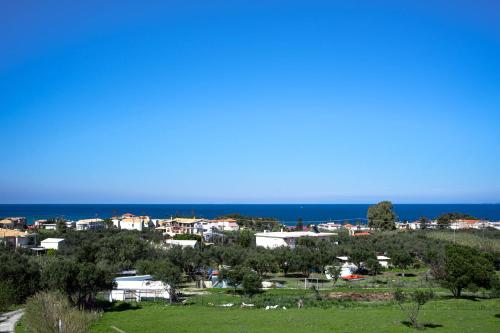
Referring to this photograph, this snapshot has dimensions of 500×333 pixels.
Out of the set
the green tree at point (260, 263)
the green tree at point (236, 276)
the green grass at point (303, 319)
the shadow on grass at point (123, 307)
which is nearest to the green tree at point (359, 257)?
the green tree at point (260, 263)

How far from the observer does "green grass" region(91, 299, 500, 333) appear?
2962 centimetres

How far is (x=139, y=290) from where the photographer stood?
152 ft

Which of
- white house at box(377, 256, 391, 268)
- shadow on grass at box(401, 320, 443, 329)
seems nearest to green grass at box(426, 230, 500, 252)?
white house at box(377, 256, 391, 268)

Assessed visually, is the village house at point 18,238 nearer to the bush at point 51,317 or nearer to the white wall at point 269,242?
the white wall at point 269,242

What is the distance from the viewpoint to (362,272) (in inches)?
2539

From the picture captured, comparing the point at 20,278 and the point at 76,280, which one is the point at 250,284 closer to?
the point at 76,280

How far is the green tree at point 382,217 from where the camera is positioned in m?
120

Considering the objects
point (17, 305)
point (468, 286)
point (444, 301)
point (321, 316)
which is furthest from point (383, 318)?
point (17, 305)

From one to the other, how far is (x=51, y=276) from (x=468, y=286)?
1383 inches

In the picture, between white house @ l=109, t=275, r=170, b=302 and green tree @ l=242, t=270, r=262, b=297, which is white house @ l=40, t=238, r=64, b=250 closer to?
white house @ l=109, t=275, r=170, b=302

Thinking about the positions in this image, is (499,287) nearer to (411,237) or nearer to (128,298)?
(128,298)

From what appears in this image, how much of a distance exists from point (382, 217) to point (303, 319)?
9379 cm

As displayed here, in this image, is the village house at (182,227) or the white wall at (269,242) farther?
the village house at (182,227)

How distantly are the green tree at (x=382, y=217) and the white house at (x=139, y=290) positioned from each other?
8352cm
